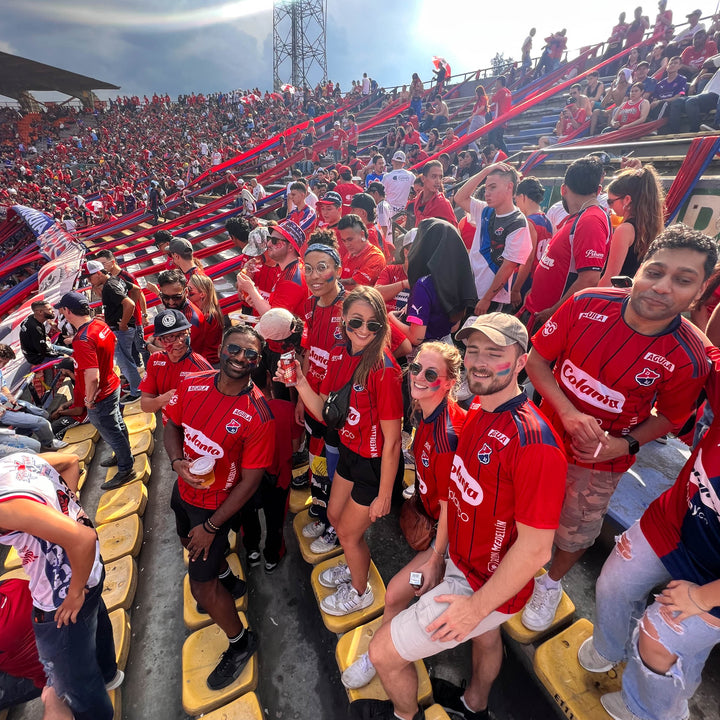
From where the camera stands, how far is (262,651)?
265 cm

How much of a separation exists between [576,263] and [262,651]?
11.9 feet

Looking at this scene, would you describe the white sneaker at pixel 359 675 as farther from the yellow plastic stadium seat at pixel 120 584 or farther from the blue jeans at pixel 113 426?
the blue jeans at pixel 113 426

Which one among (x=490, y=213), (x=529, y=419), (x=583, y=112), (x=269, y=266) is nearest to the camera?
(x=529, y=419)

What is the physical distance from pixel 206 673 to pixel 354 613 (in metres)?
1.00

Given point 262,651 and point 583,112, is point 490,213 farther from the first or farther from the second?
point 583,112

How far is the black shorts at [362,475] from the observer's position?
7.51ft

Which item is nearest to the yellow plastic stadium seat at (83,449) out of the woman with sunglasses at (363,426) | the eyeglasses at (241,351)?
the eyeglasses at (241,351)

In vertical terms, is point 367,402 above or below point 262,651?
above

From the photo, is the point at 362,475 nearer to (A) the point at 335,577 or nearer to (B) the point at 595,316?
(A) the point at 335,577

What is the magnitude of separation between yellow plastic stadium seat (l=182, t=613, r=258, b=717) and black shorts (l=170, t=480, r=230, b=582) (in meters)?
0.63

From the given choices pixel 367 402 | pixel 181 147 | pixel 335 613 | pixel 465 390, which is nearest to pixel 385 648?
pixel 335 613

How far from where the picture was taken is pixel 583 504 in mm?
2111

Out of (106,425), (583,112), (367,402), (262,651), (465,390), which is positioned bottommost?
(262,651)

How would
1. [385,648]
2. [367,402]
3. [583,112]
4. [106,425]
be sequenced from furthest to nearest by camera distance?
[583,112] → [106,425] → [367,402] → [385,648]
